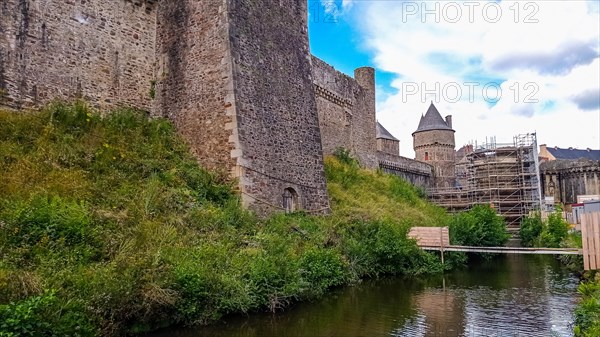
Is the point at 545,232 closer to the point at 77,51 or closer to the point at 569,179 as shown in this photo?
the point at 569,179

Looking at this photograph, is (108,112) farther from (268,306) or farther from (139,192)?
(268,306)

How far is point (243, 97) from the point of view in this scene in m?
13.2

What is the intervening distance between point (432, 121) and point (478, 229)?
85.9 ft

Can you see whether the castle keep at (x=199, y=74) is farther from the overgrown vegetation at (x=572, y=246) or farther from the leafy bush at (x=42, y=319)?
the overgrown vegetation at (x=572, y=246)

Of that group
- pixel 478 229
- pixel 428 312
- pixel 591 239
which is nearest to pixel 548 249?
pixel 591 239

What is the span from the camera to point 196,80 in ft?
44.8

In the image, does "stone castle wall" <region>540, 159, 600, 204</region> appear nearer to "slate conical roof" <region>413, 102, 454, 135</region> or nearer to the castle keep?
"slate conical roof" <region>413, 102, 454, 135</region>

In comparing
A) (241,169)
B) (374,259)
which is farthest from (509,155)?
(241,169)

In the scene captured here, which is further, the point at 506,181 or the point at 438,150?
the point at 438,150

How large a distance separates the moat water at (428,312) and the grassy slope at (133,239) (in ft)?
1.42

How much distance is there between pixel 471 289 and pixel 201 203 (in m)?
7.38

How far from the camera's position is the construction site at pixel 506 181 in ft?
96.7

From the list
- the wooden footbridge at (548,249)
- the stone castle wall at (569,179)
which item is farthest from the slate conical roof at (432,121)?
the wooden footbridge at (548,249)

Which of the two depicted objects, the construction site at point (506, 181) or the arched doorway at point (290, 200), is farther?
the construction site at point (506, 181)
